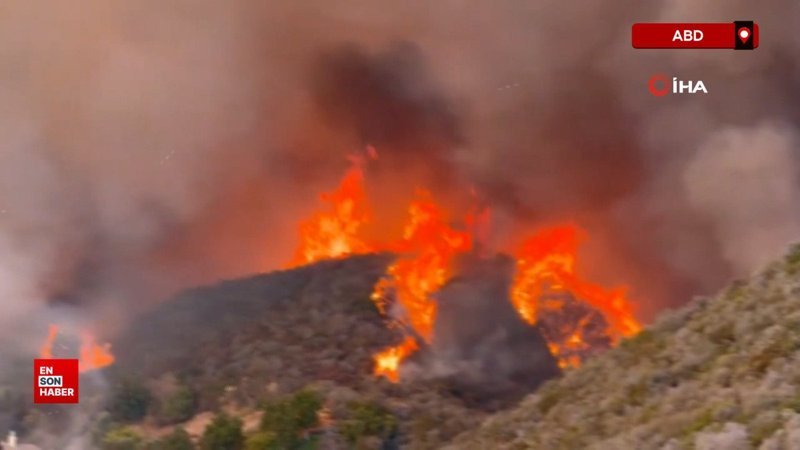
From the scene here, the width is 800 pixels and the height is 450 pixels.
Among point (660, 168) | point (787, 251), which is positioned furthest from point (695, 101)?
point (787, 251)

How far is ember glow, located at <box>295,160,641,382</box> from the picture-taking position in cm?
2167

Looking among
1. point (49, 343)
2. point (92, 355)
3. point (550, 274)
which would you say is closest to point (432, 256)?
point (550, 274)

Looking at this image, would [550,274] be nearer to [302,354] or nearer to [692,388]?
[302,354]

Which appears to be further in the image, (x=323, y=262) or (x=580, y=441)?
(x=323, y=262)

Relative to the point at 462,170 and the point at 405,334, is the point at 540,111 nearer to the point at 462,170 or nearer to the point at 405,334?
the point at 462,170

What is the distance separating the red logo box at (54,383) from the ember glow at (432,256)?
248 inches

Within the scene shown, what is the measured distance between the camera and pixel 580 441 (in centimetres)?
1257

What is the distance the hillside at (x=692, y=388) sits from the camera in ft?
31.3

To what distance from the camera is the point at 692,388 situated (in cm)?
1179

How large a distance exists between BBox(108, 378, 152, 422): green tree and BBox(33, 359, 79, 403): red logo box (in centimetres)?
91

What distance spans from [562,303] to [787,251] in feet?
26.1

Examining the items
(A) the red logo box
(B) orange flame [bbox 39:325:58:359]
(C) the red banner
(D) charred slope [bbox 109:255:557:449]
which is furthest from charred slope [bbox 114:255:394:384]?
(C) the red banner

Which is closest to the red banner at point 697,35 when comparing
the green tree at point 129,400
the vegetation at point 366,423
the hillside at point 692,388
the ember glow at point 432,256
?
the hillside at point 692,388

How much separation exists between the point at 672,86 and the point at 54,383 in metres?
15.6
